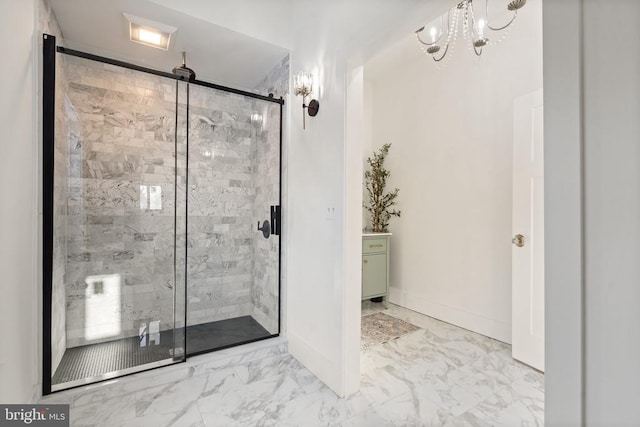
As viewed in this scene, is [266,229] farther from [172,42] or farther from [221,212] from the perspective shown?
[172,42]

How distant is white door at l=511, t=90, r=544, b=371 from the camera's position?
7.13 feet

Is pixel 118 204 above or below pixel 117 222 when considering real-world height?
above

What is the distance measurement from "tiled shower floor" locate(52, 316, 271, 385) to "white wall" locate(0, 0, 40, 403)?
1.21 feet

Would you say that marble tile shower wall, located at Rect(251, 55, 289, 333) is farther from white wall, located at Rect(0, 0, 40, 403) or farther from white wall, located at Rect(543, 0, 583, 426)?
white wall, located at Rect(543, 0, 583, 426)

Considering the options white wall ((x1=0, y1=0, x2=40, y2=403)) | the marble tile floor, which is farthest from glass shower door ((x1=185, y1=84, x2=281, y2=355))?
white wall ((x1=0, y1=0, x2=40, y2=403))

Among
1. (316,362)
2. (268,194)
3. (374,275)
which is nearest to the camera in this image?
(316,362)

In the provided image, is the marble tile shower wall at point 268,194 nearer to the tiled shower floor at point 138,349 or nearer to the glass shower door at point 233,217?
the glass shower door at point 233,217

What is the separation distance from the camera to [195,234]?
9.03 ft

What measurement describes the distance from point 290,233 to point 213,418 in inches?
52.6

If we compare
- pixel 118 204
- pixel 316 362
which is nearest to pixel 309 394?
pixel 316 362

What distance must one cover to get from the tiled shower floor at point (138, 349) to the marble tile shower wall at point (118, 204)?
4.4 inches

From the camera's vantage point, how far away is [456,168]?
308 cm

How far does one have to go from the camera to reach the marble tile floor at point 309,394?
5.33 feet

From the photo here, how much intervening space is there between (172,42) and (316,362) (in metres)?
2.78
